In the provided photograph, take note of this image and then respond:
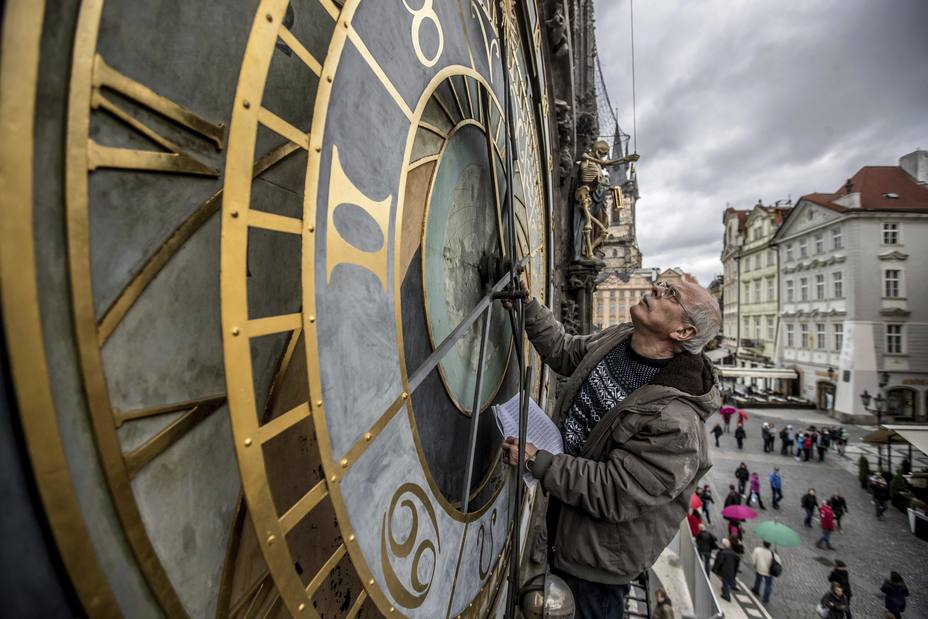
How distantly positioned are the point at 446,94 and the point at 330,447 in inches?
30.3

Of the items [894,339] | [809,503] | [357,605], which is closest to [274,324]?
[357,605]

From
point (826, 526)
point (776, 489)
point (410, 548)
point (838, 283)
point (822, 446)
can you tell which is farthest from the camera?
point (838, 283)

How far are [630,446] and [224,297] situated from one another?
1020 mm

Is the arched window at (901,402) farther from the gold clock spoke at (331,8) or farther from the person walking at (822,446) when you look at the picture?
the gold clock spoke at (331,8)

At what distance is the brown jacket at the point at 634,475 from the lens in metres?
1.10

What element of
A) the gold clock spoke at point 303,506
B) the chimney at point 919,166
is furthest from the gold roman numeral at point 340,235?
the chimney at point 919,166

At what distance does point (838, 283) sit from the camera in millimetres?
18453

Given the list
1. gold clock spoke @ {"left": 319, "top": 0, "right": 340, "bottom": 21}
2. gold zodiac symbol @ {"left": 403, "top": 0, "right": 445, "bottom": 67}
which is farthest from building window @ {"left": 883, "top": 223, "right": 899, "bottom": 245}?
gold clock spoke @ {"left": 319, "top": 0, "right": 340, "bottom": 21}

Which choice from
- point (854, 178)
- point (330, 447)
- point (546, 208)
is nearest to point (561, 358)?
point (546, 208)

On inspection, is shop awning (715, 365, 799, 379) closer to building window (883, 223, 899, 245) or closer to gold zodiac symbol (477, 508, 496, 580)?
building window (883, 223, 899, 245)

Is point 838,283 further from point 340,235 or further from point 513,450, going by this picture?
point 340,235

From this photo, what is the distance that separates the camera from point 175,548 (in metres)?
0.42

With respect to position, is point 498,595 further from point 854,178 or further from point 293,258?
point 854,178

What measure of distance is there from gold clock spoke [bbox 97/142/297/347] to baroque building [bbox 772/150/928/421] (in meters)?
20.3
